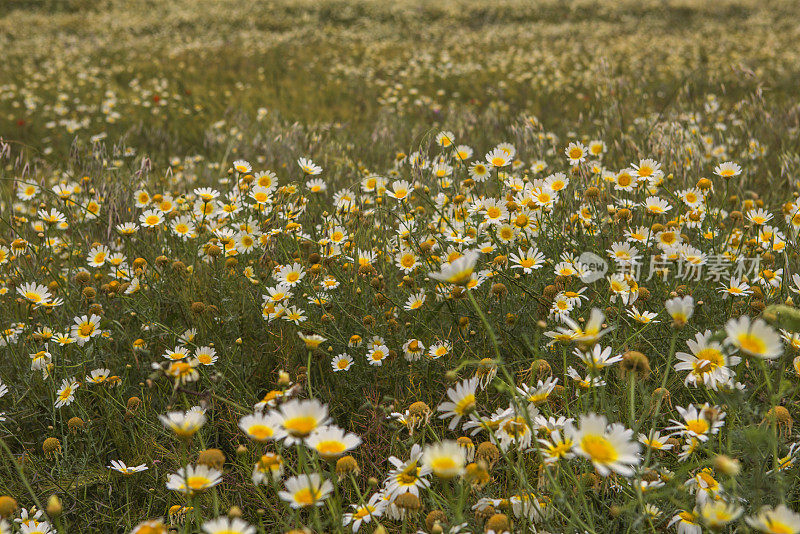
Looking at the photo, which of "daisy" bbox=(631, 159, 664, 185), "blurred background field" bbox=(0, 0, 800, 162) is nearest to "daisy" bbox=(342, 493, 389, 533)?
"daisy" bbox=(631, 159, 664, 185)

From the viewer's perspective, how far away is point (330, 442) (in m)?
1.14

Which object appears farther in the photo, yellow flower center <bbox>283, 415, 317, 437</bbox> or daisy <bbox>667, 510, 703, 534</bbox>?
daisy <bbox>667, 510, 703, 534</bbox>

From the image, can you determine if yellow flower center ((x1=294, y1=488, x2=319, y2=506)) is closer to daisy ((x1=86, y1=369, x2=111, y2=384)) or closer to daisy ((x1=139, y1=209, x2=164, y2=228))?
daisy ((x1=86, y1=369, x2=111, y2=384))

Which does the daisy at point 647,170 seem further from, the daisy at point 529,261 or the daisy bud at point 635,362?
the daisy bud at point 635,362

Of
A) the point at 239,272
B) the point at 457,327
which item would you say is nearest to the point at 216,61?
the point at 239,272

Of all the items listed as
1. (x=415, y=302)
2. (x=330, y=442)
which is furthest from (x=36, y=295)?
(x=330, y=442)

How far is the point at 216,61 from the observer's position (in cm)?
952

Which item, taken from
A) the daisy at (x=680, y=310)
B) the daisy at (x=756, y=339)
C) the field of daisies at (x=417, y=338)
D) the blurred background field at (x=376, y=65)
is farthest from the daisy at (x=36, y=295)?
the blurred background field at (x=376, y=65)

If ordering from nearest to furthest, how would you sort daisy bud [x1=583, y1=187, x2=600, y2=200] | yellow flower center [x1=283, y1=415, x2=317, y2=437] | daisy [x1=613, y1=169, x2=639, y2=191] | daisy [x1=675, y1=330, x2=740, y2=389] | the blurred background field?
yellow flower center [x1=283, y1=415, x2=317, y2=437] < daisy [x1=675, y1=330, x2=740, y2=389] < daisy bud [x1=583, y1=187, x2=600, y2=200] < daisy [x1=613, y1=169, x2=639, y2=191] < the blurred background field

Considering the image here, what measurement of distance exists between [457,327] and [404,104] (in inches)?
206

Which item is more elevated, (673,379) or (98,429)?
(673,379)

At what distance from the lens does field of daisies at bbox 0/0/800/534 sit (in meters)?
1.25

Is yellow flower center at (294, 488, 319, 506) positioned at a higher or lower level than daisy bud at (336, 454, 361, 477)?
higher

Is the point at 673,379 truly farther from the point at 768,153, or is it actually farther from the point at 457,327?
the point at 768,153
